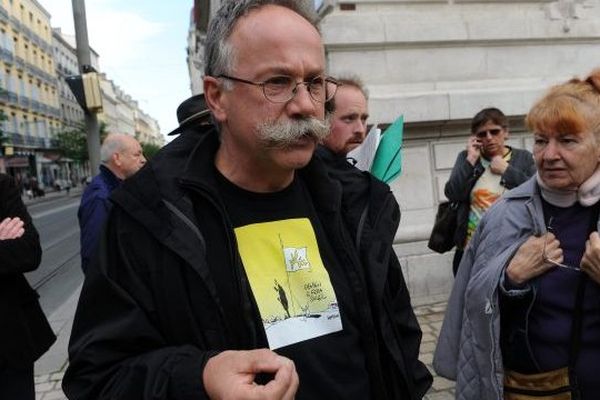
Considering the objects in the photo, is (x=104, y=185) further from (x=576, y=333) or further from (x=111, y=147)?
(x=576, y=333)

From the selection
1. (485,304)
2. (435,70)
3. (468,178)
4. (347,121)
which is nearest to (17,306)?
(347,121)

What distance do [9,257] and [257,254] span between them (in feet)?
5.70

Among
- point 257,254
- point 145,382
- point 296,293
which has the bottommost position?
point 145,382

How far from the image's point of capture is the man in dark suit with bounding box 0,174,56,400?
2.54m

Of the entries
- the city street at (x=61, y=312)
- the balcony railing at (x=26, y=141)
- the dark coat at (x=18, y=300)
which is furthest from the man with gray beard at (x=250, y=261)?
the balcony railing at (x=26, y=141)

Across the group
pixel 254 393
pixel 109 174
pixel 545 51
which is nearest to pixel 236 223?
pixel 254 393

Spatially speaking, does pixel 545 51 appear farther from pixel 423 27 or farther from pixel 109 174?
pixel 109 174

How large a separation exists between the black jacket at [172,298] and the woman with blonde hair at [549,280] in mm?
709

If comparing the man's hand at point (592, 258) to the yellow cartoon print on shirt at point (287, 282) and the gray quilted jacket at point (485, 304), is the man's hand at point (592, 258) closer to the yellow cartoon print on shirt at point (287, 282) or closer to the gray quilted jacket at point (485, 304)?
the gray quilted jacket at point (485, 304)

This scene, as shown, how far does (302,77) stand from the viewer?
141 cm

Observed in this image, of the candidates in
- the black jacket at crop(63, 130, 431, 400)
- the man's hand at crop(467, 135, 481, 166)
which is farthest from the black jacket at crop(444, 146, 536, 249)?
the black jacket at crop(63, 130, 431, 400)

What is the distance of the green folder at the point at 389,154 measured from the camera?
7.84 ft

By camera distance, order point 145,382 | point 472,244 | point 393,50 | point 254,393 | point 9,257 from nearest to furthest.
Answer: point 254,393 < point 145,382 < point 472,244 < point 9,257 < point 393,50

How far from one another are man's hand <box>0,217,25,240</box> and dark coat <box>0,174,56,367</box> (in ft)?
0.10
